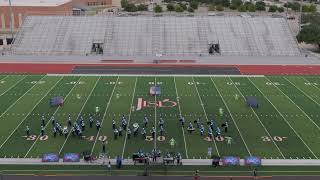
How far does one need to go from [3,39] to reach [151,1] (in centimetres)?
5376

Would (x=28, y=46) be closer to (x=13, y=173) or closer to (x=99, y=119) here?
(x=99, y=119)

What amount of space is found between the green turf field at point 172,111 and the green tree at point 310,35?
1453 cm

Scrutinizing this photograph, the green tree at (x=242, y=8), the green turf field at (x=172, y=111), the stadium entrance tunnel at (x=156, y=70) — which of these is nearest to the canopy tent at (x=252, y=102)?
the green turf field at (x=172, y=111)

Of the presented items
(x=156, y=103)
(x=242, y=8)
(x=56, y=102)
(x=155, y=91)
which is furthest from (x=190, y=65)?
(x=242, y=8)

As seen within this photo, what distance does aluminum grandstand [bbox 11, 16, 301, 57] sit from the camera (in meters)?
49.1

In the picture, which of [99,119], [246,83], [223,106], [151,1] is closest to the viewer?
[99,119]

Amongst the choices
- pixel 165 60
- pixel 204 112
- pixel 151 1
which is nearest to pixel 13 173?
pixel 204 112

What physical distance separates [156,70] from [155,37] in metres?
12.9

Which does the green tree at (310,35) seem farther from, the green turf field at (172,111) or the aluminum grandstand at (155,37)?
the green turf field at (172,111)

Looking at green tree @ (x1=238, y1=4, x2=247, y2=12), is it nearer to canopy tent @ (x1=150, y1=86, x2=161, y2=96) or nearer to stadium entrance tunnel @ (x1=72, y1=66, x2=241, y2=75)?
stadium entrance tunnel @ (x1=72, y1=66, x2=241, y2=75)

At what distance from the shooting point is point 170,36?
52.0 m

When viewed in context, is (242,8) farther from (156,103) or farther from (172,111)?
(172,111)

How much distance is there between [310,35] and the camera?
162 ft

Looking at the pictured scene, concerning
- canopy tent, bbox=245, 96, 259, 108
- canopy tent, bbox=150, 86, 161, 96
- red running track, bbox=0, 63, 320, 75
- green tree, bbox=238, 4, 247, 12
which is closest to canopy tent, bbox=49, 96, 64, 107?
canopy tent, bbox=150, 86, 161, 96
